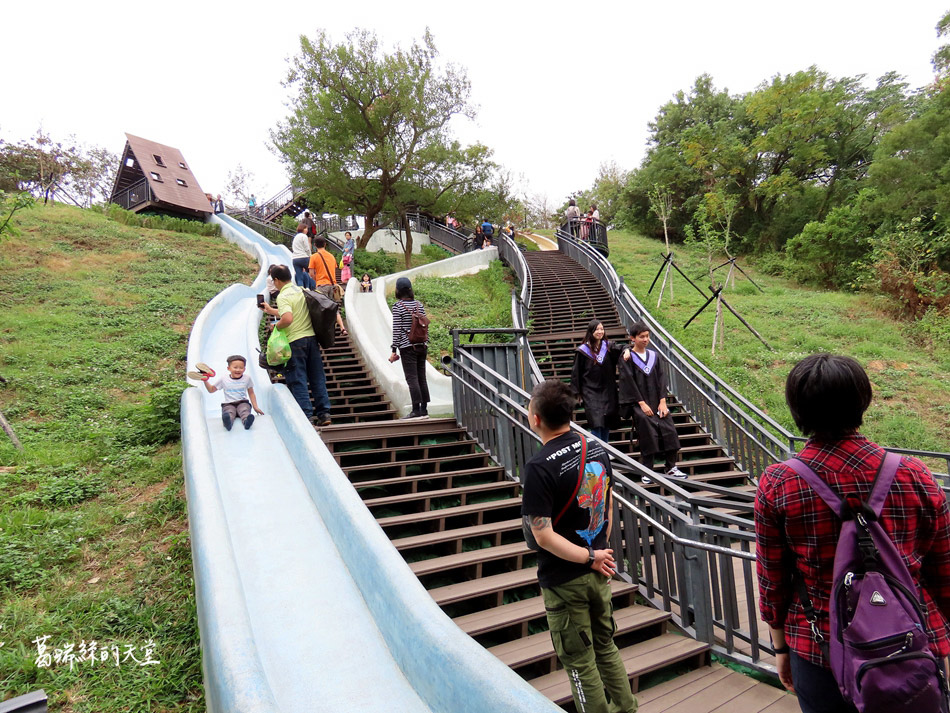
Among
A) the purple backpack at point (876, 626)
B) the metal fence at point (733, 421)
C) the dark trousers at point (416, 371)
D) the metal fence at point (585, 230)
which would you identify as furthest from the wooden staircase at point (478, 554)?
the metal fence at point (585, 230)

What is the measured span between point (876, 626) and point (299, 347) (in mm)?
5683

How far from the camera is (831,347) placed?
447 inches

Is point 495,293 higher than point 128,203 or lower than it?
lower

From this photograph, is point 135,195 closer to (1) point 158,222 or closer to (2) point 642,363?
(1) point 158,222

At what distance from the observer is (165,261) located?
616 inches

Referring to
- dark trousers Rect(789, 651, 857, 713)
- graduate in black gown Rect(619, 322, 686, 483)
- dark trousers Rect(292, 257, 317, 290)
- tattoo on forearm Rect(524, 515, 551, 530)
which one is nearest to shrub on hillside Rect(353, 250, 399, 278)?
dark trousers Rect(292, 257, 317, 290)

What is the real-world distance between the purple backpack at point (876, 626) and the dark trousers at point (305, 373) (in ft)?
17.8

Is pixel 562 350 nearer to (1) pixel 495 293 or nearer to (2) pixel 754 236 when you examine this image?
(1) pixel 495 293

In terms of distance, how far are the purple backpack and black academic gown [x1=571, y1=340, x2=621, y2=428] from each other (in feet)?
16.0

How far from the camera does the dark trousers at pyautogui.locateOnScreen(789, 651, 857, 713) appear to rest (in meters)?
1.52

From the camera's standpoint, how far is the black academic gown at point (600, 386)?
251 inches

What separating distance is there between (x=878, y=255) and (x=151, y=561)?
16815 mm

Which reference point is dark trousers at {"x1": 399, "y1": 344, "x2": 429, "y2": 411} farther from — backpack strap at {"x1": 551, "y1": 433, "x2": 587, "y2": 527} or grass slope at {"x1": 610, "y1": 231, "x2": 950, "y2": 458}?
grass slope at {"x1": 610, "y1": 231, "x2": 950, "y2": 458}

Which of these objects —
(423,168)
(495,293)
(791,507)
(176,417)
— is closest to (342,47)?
(423,168)
